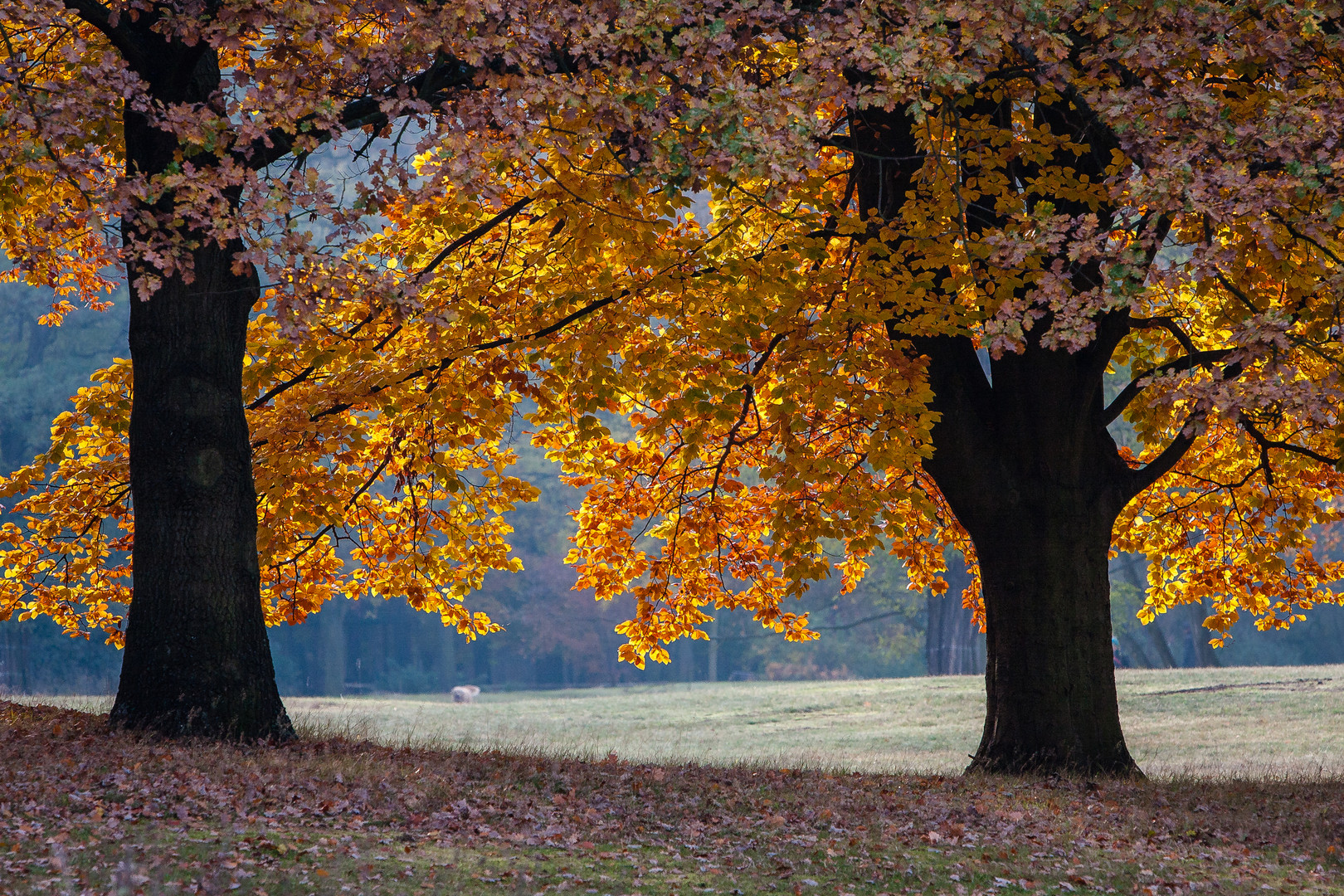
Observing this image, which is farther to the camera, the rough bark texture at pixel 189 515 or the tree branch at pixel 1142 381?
the tree branch at pixel 1142 381

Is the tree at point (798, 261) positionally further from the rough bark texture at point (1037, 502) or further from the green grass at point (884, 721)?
the green grass at point (884, 721)

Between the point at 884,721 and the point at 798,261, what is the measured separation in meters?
19.6

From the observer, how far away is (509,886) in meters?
5.66

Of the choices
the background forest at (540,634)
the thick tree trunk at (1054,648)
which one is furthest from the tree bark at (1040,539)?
the background forest at (540,634)

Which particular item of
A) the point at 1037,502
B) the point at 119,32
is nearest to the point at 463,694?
the point at 1037,502

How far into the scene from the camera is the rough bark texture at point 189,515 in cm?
867

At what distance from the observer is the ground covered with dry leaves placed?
5.64 meters

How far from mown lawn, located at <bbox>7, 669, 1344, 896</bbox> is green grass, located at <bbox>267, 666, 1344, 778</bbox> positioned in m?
4.70

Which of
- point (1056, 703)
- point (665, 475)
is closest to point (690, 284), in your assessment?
point (665, 475)

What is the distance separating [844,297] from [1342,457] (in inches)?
167

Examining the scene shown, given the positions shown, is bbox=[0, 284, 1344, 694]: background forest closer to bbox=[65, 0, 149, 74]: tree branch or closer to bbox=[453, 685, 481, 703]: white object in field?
bbox=[453, 685, 481, 703]: white object in field

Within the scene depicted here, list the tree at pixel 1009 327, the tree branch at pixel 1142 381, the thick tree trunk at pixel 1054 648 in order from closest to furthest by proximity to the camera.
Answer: the tree at pixel 1009 327 < the tree branch at pixel 1142 381 < the thick tree trunk at pixel 1054 648

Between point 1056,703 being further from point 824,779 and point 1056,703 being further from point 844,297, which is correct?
point 844,297

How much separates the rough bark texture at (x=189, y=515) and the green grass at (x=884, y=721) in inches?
264
